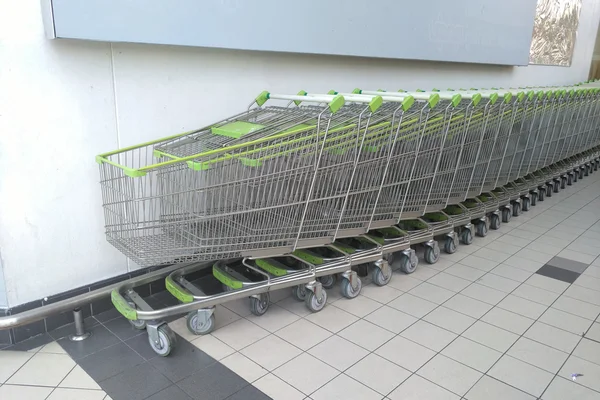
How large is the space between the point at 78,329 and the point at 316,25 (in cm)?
257

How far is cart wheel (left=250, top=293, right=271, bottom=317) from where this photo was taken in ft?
9.04

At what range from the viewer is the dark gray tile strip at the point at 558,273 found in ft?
11.3

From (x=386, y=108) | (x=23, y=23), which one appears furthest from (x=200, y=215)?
(x=386, y=108)

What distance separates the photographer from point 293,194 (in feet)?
8.42

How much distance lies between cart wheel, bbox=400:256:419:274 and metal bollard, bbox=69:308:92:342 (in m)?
2.15

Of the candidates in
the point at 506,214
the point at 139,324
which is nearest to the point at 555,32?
the point at 506,214

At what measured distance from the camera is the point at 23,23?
7.14 ft

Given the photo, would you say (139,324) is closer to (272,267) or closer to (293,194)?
(272,267)

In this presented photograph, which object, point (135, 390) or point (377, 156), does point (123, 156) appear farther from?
point (377, 156)

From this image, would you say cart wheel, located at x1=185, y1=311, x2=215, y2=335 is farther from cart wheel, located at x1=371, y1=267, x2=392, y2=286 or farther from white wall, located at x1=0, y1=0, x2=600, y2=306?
cart wheel, located at x1=371, y1=267, x2=392, y2=286

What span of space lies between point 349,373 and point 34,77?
213 centimetres

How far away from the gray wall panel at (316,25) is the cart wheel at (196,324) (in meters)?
1.52

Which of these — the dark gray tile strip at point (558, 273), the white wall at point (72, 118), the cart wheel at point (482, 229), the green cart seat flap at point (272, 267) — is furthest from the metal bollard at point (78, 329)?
the cart wheel at point (482, 229)

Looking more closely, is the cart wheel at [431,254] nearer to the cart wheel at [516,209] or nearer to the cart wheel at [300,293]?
the cart wheel at [300,293]
